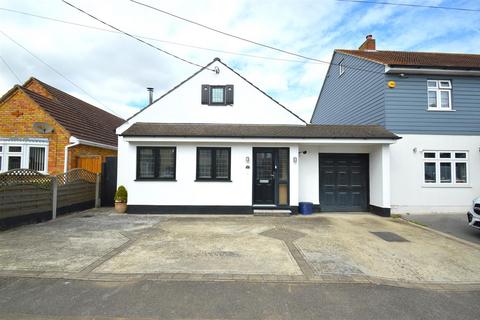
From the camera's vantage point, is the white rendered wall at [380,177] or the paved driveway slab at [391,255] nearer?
the paved driveway slab at [391,255]

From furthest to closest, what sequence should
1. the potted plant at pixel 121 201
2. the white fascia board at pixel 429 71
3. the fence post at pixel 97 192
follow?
the fence post at pixel 97 192
the white fascia board at pixel 429 71
the potted plant at pixel 121 201

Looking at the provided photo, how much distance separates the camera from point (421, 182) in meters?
11.0

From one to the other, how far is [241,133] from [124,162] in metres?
5.18

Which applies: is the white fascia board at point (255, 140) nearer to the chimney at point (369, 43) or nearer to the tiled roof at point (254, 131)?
the tiled roof at point (254, 131)

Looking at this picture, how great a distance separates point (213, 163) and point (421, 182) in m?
8.70

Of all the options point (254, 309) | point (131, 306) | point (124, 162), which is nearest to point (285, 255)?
point (254, 309)

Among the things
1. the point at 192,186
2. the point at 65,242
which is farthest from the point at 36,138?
the point at 65,242

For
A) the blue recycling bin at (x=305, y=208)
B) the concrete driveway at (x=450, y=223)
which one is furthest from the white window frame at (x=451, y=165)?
the blue recycling bin at (x=305, y=208)

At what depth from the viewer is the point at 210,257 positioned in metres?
5.41

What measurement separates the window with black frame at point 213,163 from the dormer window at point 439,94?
9098 millimetres

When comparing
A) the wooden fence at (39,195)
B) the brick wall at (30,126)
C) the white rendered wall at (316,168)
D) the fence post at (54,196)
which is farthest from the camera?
the brick wall at (30,126)

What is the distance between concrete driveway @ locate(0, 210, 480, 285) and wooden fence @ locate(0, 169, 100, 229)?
0.55 meters

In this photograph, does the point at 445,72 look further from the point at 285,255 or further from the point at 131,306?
the point at 131,306

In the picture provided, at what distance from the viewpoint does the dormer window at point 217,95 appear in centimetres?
1141
